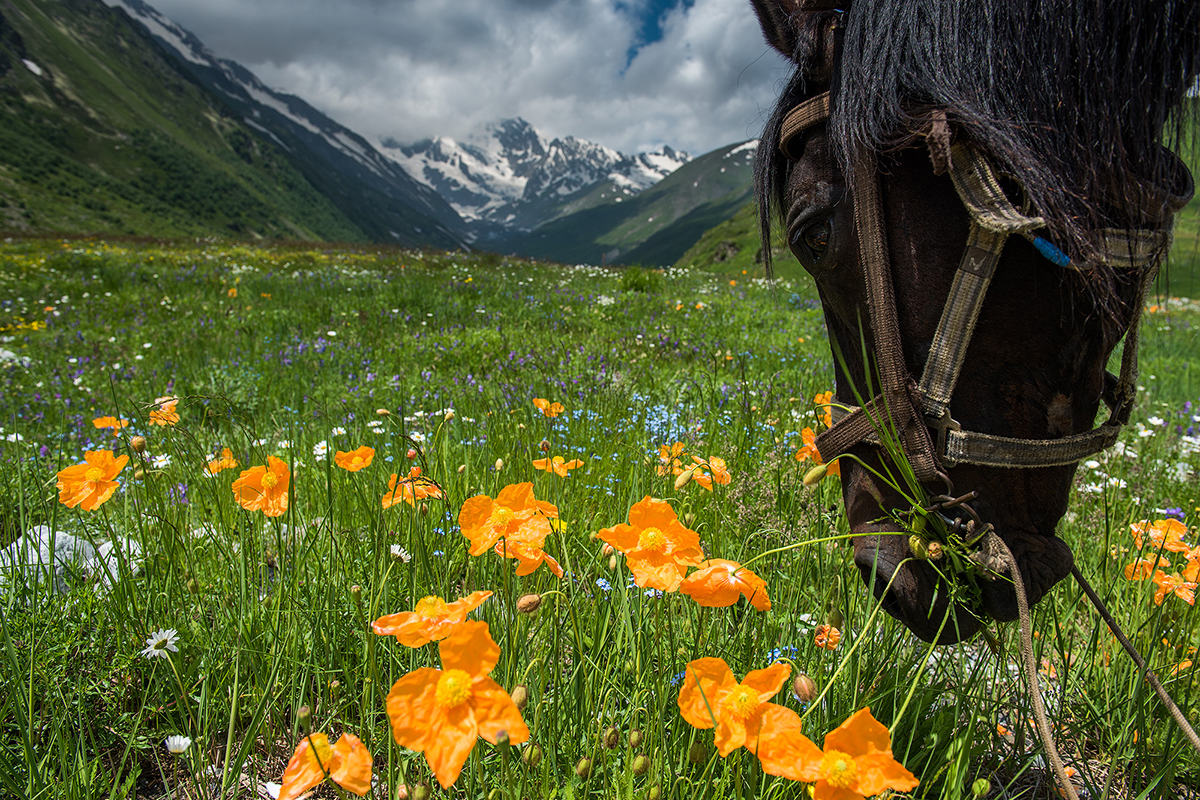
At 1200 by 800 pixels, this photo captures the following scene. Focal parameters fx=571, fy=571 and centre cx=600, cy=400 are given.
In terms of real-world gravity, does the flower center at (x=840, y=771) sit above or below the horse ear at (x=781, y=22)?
below

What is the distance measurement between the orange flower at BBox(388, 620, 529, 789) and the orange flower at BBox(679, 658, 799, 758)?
341 mm

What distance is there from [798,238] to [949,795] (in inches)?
57.1

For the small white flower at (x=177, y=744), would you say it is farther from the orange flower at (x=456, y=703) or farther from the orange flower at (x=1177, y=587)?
the orange flower at (x=1177, y=587)

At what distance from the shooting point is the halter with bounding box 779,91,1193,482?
1305 millimetres

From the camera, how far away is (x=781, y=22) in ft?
6.20

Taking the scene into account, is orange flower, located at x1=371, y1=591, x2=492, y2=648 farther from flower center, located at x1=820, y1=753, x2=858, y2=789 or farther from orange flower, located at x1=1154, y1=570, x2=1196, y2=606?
orange flower, located at x1=1154, y1=570, x2=1196, y2=606

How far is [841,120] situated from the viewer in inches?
60.3

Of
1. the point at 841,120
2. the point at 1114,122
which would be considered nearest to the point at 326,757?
the point at 841,120

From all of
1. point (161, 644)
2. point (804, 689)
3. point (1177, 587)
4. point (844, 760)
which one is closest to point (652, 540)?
point (804, 689)

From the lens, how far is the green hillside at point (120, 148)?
329ft

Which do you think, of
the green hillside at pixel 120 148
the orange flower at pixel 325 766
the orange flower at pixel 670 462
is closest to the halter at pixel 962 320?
the orange flower at pixel 670 462

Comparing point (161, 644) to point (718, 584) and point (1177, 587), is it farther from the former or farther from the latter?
point (1177, 587)

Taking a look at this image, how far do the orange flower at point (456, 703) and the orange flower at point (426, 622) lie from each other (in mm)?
61

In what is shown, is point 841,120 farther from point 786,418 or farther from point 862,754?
point 786,418
